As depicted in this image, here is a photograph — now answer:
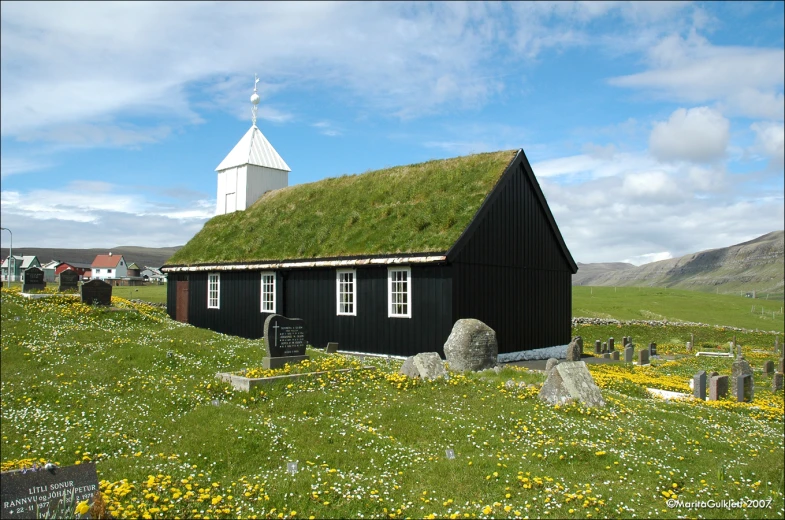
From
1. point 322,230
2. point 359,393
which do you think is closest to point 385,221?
point 322,230

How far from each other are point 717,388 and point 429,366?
903cm

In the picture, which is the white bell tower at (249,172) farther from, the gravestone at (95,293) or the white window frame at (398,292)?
the white window frame at (398,292)

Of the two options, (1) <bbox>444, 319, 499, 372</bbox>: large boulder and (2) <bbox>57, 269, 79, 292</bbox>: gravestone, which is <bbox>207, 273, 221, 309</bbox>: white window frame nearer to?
(2) <bbox>57, 269, 79, 292</bbox>: gravestone

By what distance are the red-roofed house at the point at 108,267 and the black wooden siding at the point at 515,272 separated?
10771cm

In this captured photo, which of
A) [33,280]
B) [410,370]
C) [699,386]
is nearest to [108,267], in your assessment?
[33,280]

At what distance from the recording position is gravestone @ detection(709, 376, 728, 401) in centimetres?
1771

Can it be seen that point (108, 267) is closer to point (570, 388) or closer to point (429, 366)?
point (429, 366)

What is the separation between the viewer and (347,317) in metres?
24.2

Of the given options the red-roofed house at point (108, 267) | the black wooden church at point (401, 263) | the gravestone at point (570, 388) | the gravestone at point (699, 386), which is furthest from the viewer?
the red-roofed house at point (108, 267)

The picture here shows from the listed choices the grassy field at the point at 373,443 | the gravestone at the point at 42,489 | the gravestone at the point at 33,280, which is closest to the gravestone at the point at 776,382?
the grassy field at the point at 373,443

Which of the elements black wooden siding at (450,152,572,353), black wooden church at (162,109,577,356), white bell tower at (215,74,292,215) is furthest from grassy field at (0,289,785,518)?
white bell tower at (215,74,292,215)

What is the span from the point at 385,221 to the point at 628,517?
18.1 m

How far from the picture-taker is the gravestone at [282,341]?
17.1 meters

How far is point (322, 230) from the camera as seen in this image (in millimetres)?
26766
